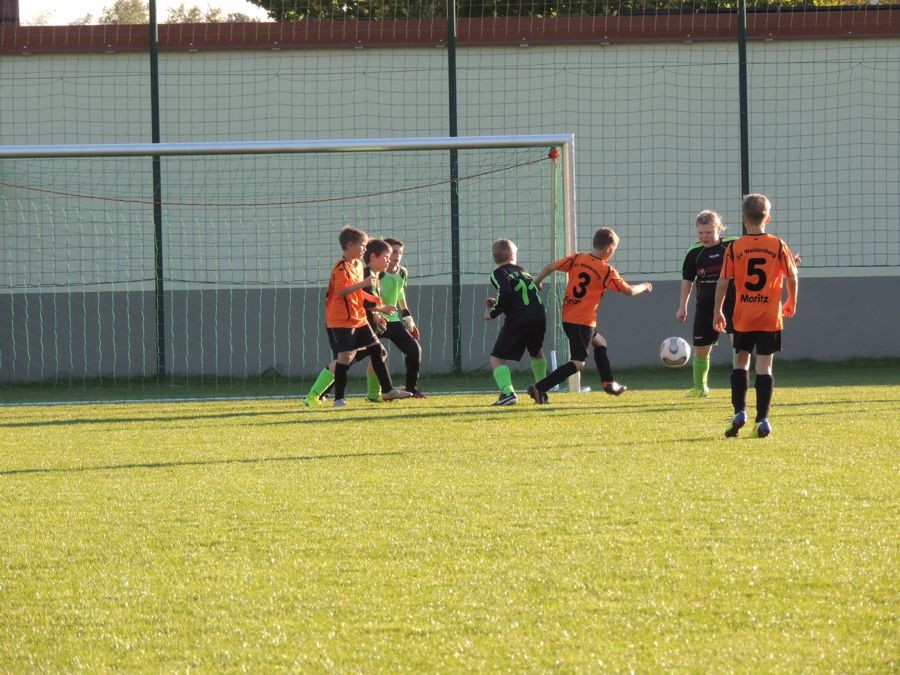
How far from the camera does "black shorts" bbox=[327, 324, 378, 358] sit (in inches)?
369

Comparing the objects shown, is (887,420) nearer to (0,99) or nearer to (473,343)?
(473,343)

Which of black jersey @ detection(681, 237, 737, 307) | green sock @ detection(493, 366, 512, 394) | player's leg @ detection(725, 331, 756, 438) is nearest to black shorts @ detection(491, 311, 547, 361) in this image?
green sock @ detection(493, 366, 512, 394)

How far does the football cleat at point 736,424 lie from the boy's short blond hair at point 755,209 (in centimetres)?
106

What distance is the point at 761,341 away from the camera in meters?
6.76

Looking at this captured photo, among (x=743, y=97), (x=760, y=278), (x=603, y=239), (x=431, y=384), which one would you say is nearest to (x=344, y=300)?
(x=603, y=239)

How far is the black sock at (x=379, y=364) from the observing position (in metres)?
9.66

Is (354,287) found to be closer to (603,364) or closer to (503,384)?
(503,384)

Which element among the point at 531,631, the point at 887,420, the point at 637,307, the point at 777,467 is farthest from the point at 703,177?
the point at 531,631

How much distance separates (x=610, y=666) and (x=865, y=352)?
1232 centimetres

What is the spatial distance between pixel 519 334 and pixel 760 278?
9.49 feet

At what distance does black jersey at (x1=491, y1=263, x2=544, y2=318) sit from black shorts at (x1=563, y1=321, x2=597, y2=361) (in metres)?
0.31

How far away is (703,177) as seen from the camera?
45.1ft

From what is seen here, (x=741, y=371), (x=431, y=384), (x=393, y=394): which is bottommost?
(x=431, y=384)

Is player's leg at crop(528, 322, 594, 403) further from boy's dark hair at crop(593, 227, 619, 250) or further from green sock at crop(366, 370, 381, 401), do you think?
green sock at crop(366, 370, 381, 401)
